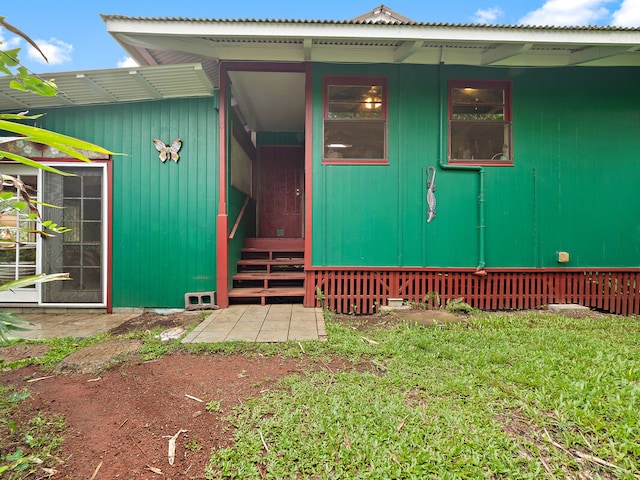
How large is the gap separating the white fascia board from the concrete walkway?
11.2 ft

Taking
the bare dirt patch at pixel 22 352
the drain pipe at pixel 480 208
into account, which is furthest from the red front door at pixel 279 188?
the bare dirt patch at pixel 22 352

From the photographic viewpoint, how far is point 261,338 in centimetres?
304

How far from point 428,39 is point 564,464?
418 cm

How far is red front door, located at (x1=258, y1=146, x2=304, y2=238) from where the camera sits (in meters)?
6.99

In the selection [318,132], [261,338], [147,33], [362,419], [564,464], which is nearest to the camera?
[564,464]

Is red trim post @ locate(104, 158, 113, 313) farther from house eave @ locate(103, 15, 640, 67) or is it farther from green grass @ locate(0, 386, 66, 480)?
green grass @ locate(0, 386, 66, 480)

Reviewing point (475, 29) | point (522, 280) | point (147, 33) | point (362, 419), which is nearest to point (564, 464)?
point (362, 419)

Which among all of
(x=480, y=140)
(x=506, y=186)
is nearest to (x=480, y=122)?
(x=480, y=140)

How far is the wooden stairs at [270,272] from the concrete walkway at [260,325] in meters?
0.19

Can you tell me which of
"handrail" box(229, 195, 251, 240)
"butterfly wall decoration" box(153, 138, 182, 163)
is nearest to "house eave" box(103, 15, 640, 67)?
"butterfly wall decoration" box(153, 138, 182, 163)

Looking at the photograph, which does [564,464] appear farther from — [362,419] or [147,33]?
[147,33]

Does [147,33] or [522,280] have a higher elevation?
[147,33]

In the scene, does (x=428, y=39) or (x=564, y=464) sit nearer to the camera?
(x=564, y=464)

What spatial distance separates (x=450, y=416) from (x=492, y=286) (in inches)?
121
